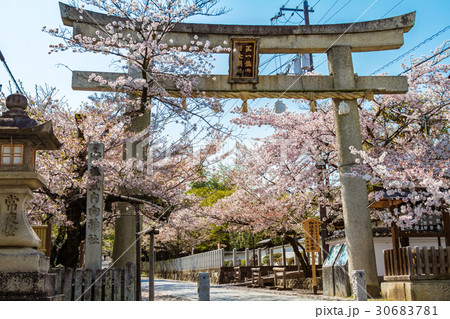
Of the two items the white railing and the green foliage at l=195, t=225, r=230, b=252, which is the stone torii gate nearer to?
the white railing

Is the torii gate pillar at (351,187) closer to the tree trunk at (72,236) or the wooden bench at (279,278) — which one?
the wooden bench at (279,278)

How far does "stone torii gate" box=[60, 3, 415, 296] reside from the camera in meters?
11.8

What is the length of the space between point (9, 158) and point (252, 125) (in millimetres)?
10970

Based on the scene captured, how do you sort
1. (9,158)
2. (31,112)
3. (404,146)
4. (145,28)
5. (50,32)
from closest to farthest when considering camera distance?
1. (9,158)
2. (50,32)
3. (145,28)
4. (31,112)
5. (404,146)

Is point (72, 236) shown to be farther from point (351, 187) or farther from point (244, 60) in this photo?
point (351, 187)

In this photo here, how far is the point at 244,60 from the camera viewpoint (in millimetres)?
12195

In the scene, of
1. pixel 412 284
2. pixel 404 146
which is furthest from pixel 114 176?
pixel 404 146

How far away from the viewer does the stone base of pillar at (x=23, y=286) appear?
20.6 ft

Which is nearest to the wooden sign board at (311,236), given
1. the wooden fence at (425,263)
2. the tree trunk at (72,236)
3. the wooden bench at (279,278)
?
the wooden bench at (279,278)

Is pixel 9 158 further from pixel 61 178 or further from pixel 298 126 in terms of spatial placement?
pixel 298 126

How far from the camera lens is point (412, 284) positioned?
9.51 meters

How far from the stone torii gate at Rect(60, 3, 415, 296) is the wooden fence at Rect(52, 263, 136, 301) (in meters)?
5.02

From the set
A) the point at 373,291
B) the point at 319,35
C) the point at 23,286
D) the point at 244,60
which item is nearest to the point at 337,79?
the point at 319,35

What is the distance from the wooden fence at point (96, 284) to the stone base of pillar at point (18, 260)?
62.6 inches
